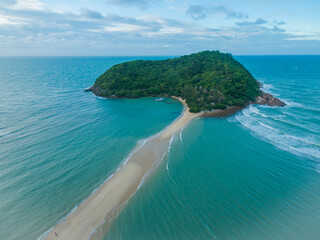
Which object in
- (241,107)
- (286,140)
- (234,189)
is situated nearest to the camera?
(234,189)

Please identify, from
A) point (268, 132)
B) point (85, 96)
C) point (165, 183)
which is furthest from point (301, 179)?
point (85, 96)

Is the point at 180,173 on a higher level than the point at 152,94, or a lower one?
lower

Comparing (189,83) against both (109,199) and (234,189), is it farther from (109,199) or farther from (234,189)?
(109,199)

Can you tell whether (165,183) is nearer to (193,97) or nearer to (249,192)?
(249,192)

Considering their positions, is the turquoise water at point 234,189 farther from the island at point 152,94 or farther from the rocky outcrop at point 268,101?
the rocky outcrop at point 268,101

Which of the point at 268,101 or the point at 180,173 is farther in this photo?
the point at 268,101

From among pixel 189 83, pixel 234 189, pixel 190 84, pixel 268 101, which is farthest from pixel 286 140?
pixel 189 83

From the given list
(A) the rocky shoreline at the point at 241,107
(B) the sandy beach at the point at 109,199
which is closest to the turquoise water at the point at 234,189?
(B) the sandy beach at the point at 109,199
